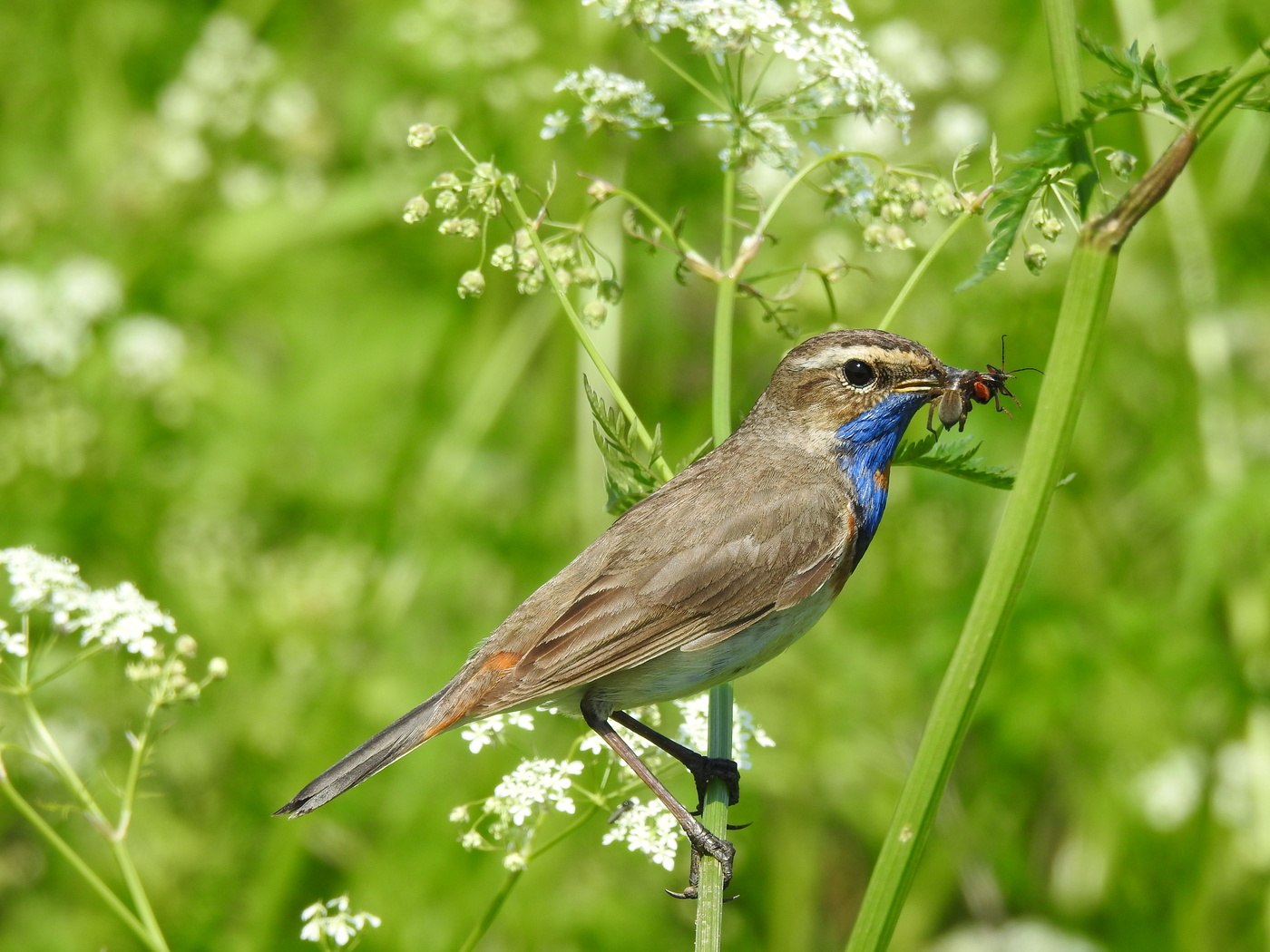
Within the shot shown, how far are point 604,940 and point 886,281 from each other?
2.96 metres

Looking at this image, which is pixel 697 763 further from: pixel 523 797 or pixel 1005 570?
pixel 1005 570

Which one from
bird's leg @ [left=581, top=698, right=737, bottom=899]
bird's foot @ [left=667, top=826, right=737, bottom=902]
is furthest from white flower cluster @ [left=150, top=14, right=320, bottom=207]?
bird's foot @ [left=667, top=826, right=737, bottom=902]

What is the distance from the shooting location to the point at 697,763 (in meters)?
3.70

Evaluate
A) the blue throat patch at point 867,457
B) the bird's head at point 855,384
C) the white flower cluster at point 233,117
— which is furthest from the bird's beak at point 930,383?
the white flower cluster at point 233,117

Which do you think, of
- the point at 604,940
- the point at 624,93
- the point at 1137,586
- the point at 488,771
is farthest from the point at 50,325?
the point at 1137,586

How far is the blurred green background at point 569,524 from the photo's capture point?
541 cm

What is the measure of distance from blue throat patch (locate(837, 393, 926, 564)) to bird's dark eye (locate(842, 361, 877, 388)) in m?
0.08

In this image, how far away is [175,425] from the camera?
6.84m

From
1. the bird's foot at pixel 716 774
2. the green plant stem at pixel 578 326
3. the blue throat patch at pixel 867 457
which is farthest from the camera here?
the blue throat patch at pixel 867 457

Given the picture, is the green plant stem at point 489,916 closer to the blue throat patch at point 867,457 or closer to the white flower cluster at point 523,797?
the white flower cluster at point 523,797

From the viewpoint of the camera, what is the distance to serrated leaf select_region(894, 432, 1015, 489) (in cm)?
289

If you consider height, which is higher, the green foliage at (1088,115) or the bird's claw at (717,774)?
the green foliage at (1088,115)

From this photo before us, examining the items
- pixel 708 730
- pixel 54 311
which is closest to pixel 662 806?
pixel 708 730

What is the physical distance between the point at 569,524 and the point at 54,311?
2.75 metres
